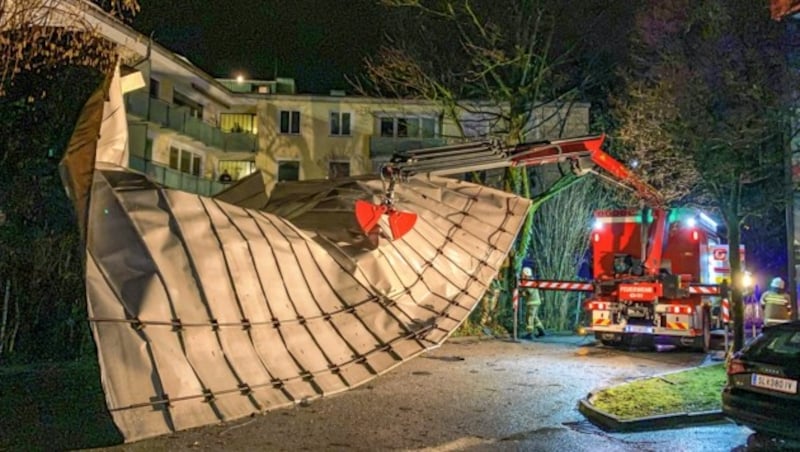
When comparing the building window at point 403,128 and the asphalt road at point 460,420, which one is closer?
the asphalt road at point 460,420

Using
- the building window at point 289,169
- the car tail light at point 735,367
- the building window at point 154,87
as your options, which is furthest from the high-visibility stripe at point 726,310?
the building window at point 289,169

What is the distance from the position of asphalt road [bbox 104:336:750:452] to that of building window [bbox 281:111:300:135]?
24.7 m

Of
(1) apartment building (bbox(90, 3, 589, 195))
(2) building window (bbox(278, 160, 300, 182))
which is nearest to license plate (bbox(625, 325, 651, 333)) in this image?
(1) apartment building (bbox(90, 3, 589, 195))

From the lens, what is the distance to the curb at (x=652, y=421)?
8320mm

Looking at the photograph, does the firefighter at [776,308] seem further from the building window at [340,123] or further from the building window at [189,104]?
the building window at [189,104]

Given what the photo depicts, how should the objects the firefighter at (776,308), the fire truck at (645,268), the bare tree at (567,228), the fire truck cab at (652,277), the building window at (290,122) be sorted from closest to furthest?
the fire truck at (645,268), the firefighter at (776,308), the fire truck cab at (652,277), the bare tree at (567,228), the building window at (290,122)

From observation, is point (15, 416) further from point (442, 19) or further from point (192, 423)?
point (442, 19)

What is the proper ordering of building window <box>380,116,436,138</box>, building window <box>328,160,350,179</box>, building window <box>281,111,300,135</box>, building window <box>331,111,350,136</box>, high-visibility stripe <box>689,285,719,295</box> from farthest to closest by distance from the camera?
1. building window <box>281,111,300,135</box>
2. building window <box>331,111,350,136</box>
3. building window <box>328,160,350,179</box>
4. building window <box>380,116,436,138</box>
5. high-visibility stripe <box>689,285,719,295</box>

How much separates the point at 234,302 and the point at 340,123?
3001cm

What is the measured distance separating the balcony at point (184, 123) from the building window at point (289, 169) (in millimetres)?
1662

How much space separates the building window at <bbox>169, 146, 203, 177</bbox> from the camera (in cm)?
3247

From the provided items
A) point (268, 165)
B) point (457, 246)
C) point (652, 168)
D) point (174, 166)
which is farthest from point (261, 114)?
point (457, 246)

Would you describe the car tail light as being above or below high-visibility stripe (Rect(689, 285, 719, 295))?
below

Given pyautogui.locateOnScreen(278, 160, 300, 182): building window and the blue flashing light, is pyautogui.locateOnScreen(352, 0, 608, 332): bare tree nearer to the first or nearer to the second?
the blue flashing light
